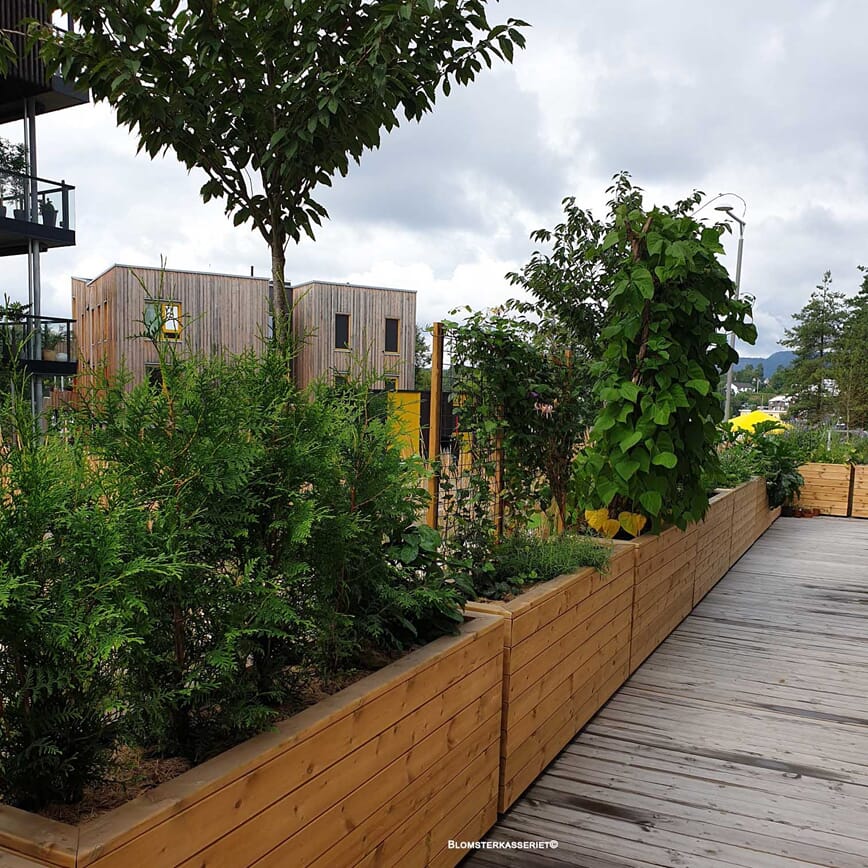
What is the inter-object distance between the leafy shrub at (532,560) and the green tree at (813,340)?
3931cm

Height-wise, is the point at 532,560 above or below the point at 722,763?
above

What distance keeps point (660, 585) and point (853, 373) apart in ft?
106

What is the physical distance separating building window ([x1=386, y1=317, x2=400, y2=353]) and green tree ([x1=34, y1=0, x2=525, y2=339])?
22.2 metres

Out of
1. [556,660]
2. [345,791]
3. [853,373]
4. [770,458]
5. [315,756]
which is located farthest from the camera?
[853,373]

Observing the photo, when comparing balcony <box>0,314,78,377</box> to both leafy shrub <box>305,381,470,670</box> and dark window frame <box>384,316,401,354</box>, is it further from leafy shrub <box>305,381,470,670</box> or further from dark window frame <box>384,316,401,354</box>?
dark window frame <box>384,316,401,354</box>

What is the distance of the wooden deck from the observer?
7.98ft

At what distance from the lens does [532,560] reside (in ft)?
10.2

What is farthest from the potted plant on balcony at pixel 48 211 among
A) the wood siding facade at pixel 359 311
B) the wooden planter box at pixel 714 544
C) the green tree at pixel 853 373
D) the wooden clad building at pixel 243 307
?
the green tree at pixel 853 373

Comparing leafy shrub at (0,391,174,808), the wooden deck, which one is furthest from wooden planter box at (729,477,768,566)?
leafy shrub at (0,391,174,808)

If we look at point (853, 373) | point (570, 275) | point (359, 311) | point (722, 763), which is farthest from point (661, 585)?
point (853, 373)

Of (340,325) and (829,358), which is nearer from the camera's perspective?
(340,325)

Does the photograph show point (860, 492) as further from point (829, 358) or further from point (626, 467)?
point (829, 358)

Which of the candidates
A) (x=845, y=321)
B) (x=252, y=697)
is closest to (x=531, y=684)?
(x=252, y=697)

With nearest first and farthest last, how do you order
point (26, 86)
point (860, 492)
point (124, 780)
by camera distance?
point (124, 780) < point (860, 492) < point (26, 86)
